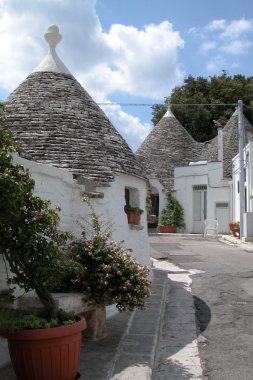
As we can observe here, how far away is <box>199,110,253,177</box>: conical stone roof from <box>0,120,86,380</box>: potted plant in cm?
2576

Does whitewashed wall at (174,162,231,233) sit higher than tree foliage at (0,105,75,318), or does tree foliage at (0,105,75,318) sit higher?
whitewashed wall at (174,162,231,233)

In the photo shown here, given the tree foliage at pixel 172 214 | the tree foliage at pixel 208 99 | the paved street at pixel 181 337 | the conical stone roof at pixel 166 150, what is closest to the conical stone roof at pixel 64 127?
the paved street at pixel 181 337

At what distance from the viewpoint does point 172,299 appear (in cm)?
906

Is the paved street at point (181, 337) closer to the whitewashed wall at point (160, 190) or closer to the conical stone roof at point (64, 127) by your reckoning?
the conical stone roof at point (64, 127)

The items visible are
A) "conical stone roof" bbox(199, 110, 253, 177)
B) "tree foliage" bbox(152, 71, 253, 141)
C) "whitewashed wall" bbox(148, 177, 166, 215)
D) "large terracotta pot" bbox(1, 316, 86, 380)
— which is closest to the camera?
"large terracotta pot" bbox(1, 316, 86, 380)

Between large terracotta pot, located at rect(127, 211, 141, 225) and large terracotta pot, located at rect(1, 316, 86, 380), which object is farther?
large terracotta pot, located at rect(127, 211, 141, 225)

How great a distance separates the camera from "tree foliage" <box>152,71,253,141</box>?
39.0m

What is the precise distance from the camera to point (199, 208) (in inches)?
1163

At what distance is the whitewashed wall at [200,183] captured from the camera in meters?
28.7

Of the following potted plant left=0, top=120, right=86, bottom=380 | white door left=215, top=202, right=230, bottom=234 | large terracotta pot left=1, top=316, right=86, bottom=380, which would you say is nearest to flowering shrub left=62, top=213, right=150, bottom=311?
potted plant left=0, top=120, right=86, bottom=380

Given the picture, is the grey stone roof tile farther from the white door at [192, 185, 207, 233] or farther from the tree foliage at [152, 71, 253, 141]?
the tree foliage at [152, 71, 253, 141]

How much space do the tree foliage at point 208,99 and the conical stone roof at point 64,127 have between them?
29.6 meters

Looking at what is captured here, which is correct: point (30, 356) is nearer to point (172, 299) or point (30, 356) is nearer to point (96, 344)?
point (96, 344)

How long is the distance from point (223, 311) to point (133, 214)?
2.44m
